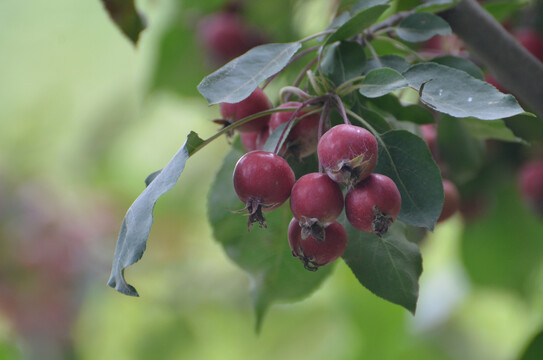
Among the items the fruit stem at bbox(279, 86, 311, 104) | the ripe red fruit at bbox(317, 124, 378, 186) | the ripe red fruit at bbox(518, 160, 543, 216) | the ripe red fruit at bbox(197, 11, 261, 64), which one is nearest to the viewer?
the ripe red fruit at bbox(317, 124, 378, 186)

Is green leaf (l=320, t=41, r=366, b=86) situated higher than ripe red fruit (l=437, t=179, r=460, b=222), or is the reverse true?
green leaf (l=320, t=41, r=366, b=86)

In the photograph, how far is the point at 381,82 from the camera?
546 mm

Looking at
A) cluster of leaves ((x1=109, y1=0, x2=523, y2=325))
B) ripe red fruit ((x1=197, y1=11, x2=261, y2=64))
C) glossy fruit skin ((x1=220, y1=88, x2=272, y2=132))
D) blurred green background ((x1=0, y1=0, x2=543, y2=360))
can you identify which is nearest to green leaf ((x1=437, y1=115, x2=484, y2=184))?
cluster of leaves ((x1=109, y1=0, x2=523, y2=325))

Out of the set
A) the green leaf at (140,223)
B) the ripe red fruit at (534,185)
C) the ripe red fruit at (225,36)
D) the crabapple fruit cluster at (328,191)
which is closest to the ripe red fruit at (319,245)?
the crabapple fruit cluster at (328,191)

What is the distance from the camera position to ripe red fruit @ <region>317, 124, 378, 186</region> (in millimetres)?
485

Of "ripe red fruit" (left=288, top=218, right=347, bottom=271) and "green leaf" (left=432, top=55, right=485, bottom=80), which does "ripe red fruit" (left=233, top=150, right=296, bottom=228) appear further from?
"green leaf" (left=432, top=55, right=485, bottom=80)

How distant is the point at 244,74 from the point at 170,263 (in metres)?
1.50

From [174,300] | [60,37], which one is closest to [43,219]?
[174,300]

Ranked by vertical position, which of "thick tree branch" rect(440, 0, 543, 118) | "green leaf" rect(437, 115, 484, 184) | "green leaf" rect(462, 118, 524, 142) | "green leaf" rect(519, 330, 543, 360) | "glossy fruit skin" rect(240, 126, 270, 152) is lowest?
"green leaf" rect(519, 330, 543, 360)

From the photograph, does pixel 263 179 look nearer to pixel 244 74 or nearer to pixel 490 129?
pixel 244 74

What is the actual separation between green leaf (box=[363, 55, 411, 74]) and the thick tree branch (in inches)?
4.6

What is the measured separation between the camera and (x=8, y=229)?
6.30 feet

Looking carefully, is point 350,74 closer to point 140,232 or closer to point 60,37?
point 140,232

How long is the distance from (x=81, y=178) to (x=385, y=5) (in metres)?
1.81
